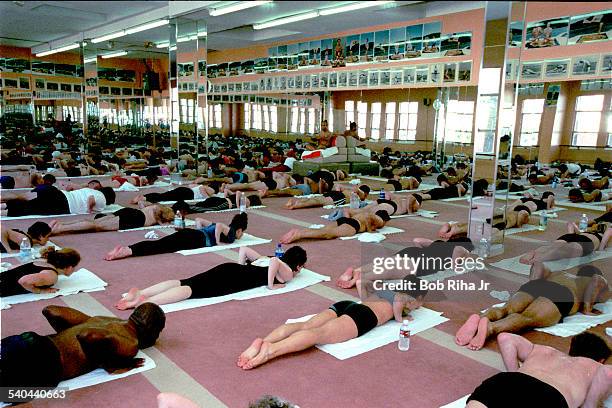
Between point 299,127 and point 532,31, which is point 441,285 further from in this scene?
point 299,127

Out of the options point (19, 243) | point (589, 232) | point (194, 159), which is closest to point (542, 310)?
point (589, 232)

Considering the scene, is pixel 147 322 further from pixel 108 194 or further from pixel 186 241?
pixel 108 194

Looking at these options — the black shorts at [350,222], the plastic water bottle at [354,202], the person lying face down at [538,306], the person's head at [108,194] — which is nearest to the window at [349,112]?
the plastic water bottle at [354,202]

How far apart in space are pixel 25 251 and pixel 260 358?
380 centimetres

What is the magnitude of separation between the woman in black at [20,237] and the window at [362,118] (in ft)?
43.1

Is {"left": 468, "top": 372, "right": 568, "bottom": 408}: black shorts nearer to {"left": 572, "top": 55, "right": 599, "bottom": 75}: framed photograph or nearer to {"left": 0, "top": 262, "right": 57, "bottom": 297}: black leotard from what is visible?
{"left": 0, "top": 262, "right": 57, "bottom": 297}: black leotard

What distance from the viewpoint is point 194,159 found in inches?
507

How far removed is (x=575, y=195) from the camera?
10.9 meters

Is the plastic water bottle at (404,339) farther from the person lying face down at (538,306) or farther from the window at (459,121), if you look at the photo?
the window at (459,121)

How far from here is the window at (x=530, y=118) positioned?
13828 mm

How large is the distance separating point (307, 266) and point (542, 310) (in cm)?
279

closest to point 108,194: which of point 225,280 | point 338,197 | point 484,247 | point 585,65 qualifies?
point 338,197

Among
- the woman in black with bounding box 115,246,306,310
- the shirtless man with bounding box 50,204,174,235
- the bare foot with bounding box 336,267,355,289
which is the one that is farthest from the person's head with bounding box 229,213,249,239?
the bare foot with bounding box 336,267,355,289

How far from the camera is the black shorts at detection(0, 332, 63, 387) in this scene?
2.70 metres
